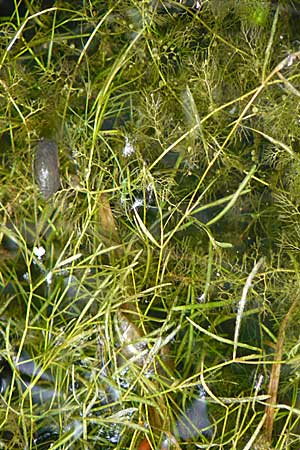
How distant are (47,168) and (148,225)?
0.67 feet

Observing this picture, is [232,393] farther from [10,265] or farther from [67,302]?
[10,265]

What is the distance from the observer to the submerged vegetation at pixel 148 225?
1.02 meters

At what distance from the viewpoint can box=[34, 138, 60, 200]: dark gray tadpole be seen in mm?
1098

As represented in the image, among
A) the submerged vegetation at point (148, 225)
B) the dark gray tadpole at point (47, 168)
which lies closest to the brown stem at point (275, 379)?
the submerged vegetation at point (148, 225)

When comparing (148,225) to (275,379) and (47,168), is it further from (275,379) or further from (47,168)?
(275,379)

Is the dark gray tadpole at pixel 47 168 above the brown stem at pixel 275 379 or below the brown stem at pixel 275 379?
above

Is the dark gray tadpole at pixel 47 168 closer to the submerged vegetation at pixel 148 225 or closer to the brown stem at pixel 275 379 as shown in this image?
the submerged vegetation at pixel 148 225

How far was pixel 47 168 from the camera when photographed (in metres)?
1.10

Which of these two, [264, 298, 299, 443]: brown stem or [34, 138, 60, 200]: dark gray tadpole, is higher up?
[34, 138, 60, 200]: dark gray tadpole

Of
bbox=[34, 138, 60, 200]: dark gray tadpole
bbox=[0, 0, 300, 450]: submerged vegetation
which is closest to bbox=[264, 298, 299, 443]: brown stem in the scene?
bbox=[0, 0, 300, 450]: submerged vegetation

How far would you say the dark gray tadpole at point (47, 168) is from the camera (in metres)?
1.10

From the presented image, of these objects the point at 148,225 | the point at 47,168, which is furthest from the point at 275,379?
the point at 47,168

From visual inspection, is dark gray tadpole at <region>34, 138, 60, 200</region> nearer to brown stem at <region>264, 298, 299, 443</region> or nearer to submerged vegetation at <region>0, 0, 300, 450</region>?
submerged vegetation at <region>0, 0, 300, 450</region>

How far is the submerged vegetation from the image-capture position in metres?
1.02
